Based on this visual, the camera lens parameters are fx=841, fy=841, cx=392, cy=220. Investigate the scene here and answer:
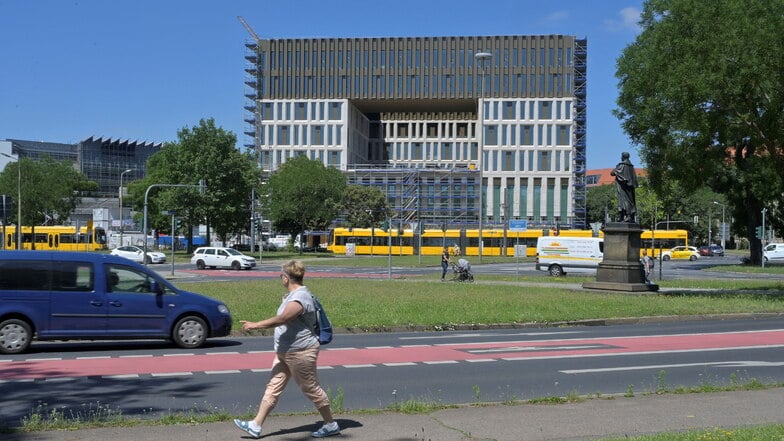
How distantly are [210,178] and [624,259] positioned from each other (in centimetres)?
4835

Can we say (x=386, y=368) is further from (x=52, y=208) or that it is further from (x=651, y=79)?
(x=52, y=208)

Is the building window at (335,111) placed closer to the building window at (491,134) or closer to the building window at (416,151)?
the building window at (416,151)

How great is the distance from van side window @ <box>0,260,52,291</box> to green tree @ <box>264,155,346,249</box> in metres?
71.4

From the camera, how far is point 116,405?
9.03 m

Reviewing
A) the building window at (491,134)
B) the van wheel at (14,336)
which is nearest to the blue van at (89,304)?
the van wheel at (14,336)

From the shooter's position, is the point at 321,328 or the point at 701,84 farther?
the point at 701,84

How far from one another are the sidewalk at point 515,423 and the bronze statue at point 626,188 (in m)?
19.4

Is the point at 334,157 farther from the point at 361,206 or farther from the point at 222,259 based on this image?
the point at 222,259

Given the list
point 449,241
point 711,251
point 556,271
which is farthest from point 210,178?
point 711,251

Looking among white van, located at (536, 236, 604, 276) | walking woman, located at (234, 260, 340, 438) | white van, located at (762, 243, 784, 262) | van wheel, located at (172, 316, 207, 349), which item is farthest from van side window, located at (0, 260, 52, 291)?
white van, located at (762, 243, 784, 262)

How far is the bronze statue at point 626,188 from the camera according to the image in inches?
1107

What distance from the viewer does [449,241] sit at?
263ft

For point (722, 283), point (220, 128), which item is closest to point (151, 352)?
point (722, 283)

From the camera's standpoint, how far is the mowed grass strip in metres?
19.0
